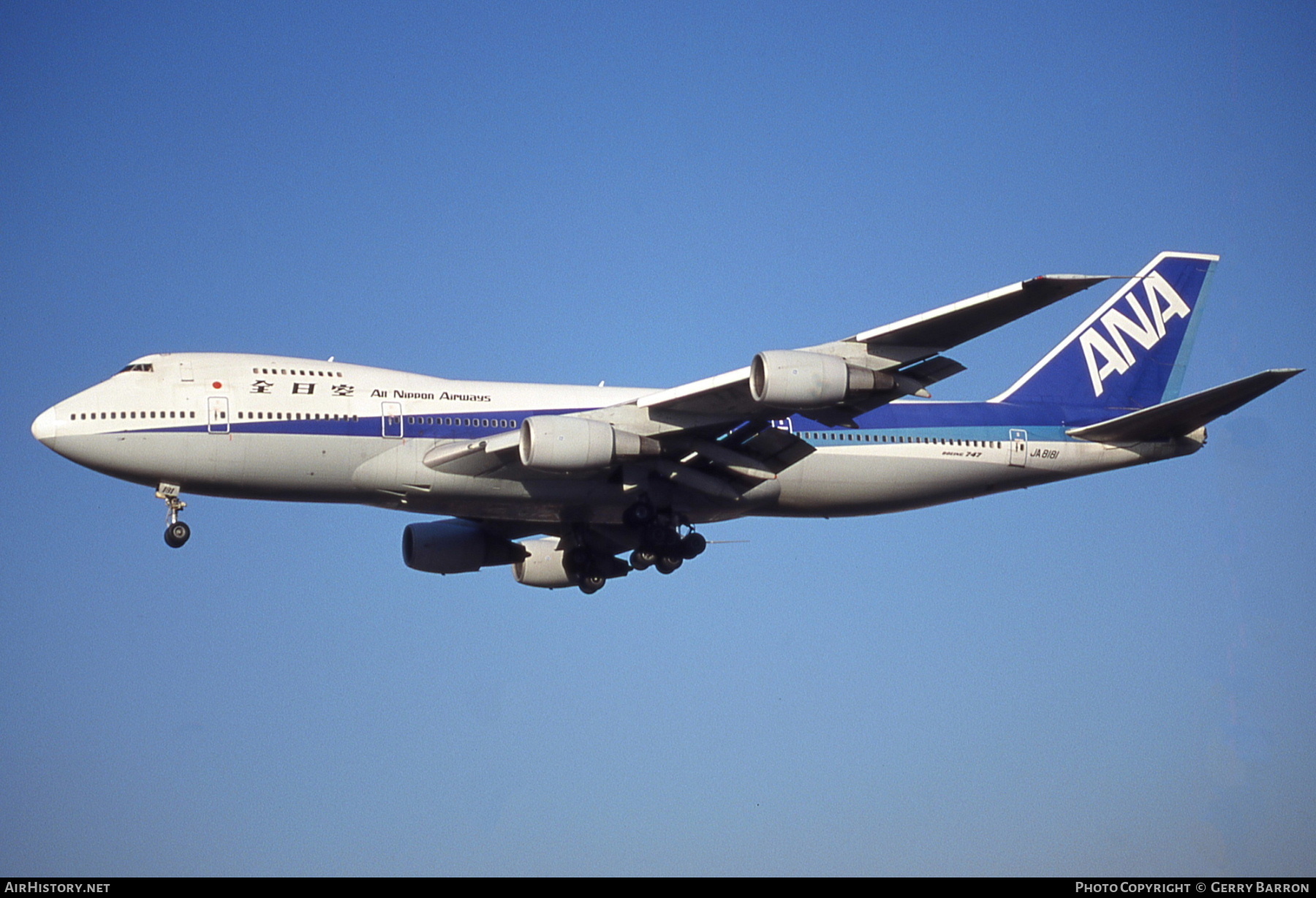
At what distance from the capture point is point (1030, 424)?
36.4m

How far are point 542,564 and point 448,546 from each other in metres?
2.97

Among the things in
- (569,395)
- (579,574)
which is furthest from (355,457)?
(579,574)

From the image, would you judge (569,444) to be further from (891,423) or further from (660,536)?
(891,423)

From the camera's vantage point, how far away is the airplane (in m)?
29.0

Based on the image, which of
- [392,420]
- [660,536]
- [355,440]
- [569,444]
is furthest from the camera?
[660,536]

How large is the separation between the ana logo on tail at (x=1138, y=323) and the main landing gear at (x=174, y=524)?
23.8 metres

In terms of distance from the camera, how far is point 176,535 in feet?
102

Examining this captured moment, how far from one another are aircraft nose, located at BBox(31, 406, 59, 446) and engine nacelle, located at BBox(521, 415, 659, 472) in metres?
10.1

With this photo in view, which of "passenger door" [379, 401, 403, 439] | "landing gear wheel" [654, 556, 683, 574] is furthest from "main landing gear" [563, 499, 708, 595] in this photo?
"passenger door" [379, 401, 403, 439]

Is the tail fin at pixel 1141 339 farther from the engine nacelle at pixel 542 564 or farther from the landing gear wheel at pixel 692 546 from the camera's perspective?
the engine nacelle at pixel 542 564

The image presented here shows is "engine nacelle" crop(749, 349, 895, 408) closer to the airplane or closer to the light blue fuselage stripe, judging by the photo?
the airplane

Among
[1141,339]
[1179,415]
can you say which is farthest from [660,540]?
[1141,339]

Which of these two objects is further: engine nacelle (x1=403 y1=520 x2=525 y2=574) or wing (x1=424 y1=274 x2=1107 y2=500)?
engine nacelle (x1=403 y1=520 x2=525 y2=574)
